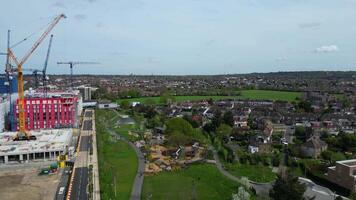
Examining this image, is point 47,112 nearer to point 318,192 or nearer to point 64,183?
point 64,183

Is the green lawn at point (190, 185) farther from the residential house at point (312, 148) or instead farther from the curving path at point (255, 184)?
the residential house at point (312, 148)

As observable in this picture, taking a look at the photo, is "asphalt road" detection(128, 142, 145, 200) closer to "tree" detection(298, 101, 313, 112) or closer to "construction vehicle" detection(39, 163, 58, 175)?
"construction vehicle" detection(39, 163, 58, 175)

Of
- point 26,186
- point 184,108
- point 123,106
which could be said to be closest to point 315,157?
point 26,186

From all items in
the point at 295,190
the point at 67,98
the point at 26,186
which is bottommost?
the point at 26,186

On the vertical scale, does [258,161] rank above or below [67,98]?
below

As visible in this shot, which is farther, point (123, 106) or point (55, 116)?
point (123, 106)

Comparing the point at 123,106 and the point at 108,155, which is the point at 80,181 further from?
the point at 123,106
